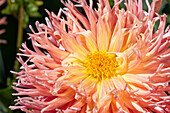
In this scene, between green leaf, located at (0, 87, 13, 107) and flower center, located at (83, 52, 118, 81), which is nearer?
flower center, located at (83, 52, 118, 81)

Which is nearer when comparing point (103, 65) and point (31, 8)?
point (103, 65)

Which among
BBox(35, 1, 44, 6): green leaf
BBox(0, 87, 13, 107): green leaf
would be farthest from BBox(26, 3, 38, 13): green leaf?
BBox(0, 87, 13, 107): green leaf

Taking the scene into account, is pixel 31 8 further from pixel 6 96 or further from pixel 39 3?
pixel 6 96

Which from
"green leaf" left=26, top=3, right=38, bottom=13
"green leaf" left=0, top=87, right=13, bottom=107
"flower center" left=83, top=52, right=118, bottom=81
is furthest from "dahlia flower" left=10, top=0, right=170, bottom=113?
"green leaf" left=26, top=3, right=38, bottom=13

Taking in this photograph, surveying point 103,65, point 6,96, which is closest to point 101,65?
point 103,65

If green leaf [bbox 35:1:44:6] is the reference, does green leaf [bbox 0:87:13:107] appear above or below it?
below

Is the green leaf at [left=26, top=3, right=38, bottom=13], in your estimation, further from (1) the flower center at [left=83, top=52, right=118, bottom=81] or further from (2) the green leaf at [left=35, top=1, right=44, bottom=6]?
(1) the flower center at [left=83, top=52, right=118, bottom=81]

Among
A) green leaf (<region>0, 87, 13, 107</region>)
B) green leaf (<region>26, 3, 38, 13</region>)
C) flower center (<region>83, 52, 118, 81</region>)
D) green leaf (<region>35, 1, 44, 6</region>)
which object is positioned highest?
green leaf (<region>35, 1, 44, 6</region>)

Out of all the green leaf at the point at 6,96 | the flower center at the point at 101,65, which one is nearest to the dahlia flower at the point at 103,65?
the flower center at the point at 101,65
